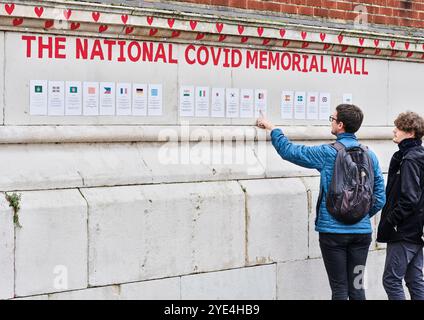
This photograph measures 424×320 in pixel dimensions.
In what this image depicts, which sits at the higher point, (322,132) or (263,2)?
(263,2)

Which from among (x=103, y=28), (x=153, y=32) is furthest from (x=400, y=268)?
(x=103, y=28)

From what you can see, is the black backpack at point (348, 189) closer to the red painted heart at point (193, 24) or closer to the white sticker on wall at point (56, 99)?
the red painted heart at point (193, 24)

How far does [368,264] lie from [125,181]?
261 centimetres

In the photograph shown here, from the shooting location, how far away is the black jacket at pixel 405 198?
22.1 feet

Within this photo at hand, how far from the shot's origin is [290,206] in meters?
7.63

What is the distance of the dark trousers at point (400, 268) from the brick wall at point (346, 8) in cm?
227

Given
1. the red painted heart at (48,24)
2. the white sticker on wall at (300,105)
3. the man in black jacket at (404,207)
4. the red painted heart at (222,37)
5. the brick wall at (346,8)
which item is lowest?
the man in black jacket at (404,207)

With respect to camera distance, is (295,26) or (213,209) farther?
(295,26)

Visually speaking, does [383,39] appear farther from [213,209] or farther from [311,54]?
[213,209]

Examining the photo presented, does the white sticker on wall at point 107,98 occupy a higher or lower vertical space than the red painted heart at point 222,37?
lower

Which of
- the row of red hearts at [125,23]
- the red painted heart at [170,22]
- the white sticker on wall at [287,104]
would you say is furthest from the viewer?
the white sticker on wall at [287,104]

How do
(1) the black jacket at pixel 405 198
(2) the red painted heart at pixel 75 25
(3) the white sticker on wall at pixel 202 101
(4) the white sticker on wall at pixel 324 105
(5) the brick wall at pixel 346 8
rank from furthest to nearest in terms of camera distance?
(4) the white sticker on wall at pixel 324 105 → (5) the brick wall at pixel 346 8 → (3) the white sticker on wall at pixel 202 101 → (1) the black jacket at pixel 405 198 → (2) the red painted heart at pixel 75 25

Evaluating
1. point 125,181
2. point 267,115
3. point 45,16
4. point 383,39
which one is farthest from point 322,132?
point 45,16

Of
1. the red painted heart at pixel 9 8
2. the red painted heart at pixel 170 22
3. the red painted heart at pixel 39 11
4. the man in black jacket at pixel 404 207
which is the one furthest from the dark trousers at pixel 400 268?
the red painted heart at pixel 9 8
